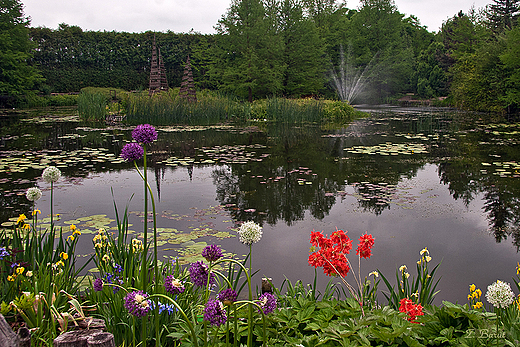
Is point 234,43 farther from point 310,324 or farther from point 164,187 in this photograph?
point 310,324

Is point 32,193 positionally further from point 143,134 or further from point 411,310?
point 411,310

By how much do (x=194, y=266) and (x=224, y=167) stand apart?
4.77 metres

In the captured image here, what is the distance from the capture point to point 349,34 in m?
32.2

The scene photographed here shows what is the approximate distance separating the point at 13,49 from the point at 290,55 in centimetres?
1570

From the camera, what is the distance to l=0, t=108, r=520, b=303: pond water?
2820mm

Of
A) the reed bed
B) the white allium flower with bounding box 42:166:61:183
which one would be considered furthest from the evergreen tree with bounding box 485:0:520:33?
the white allium flower with bounding box 42:166:61:183

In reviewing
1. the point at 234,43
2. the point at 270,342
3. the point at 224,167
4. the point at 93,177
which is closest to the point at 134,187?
the point at 93,177

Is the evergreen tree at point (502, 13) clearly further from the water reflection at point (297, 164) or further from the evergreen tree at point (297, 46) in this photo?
the water reflection at point (297, 164)

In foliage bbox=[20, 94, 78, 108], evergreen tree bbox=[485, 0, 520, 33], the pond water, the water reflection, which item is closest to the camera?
the pond water

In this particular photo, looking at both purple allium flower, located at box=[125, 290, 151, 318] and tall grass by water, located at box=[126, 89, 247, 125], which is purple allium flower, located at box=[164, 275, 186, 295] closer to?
purple allium flower, located at box=[125, 290, 151, 318]

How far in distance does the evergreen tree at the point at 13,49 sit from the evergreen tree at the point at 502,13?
→ 3298cm

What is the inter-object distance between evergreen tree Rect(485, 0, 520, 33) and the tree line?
3.2 inches

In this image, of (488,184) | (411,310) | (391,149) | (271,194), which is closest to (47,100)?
(391,149)

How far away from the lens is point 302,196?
4.34 m
